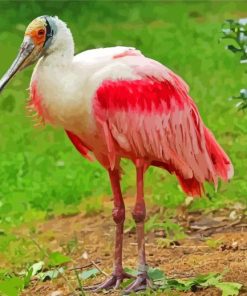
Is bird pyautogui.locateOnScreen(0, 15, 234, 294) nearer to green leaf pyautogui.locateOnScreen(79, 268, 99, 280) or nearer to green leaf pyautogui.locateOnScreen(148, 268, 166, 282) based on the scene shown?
green leaf pyautogui.locateOnScreen(148, 268, 166, 282)

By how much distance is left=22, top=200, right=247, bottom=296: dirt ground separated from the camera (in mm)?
6238

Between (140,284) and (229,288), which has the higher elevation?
(229,288)

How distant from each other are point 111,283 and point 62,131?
5.42m

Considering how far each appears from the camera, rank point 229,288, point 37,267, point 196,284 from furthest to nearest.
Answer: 1. point 37,267
2. point 196,284
3. point 229,288

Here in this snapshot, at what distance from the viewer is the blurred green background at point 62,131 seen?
349 inches

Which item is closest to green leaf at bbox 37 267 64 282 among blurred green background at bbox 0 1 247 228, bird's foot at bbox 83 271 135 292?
bird's foot at bbox 83 271 135 292

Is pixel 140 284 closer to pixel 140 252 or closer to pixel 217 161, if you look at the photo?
pixel 140 252

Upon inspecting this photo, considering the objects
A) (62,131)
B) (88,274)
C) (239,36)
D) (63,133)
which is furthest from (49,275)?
(62,131)

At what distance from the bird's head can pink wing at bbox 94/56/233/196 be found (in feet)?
1.52

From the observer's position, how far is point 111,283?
609 centimetres

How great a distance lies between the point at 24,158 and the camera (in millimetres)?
10273

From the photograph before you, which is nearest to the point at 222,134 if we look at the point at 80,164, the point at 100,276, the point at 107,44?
the point at 80,164

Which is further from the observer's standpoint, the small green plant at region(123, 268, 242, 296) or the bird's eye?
the bird's eye

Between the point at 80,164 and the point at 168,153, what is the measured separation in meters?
4.09
